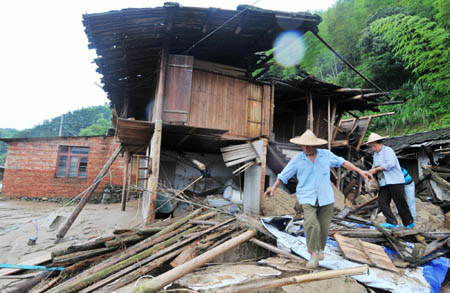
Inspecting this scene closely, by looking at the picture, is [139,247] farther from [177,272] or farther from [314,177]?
[314,177]

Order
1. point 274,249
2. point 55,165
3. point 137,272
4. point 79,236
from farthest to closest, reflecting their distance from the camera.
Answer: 1. point 55,165
2. point 79,236
3. point 274,249
4. point 137,272

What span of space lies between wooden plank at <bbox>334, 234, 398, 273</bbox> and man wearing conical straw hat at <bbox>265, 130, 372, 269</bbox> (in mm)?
423

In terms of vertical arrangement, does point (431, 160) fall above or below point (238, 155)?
above

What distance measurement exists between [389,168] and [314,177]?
2059 mm

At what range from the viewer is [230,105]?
7.55 m

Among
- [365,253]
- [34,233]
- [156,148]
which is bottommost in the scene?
[34,233]

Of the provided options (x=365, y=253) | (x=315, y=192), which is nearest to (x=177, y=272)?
(x=315, y=192)

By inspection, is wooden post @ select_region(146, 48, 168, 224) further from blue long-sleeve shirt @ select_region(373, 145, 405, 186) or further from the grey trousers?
blue long-sleeve shirt @ select_region(373, 145, 405, 186)

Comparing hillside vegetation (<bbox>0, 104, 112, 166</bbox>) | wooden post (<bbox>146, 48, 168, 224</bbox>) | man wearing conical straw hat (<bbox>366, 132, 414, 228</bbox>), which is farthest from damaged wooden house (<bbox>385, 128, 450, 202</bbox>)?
hillside vegetation (<bbox>0, 104, 112, 166</bbox>)

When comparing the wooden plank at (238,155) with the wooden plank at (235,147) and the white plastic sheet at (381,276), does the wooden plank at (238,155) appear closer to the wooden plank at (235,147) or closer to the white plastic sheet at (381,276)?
the wooden plank at (235,147)

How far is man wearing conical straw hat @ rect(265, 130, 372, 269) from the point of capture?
3006 millimetres

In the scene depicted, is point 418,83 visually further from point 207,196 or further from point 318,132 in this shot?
point 207,196

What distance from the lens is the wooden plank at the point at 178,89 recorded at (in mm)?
6703

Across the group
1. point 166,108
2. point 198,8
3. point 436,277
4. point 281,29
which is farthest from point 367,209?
point 198,8
